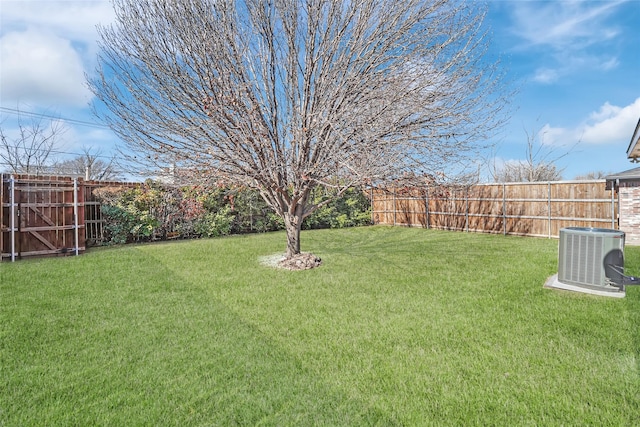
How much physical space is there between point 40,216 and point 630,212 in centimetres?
1506

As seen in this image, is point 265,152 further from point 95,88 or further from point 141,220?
point 141,220

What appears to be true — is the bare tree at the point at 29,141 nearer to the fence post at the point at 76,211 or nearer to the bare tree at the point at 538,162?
the fence post at the point at 76,211

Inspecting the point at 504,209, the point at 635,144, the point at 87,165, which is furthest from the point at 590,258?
the point at 87,165

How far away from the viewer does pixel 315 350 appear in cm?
291

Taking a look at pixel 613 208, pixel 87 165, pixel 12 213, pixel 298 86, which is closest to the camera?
pixel 298 86

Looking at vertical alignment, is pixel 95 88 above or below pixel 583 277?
above

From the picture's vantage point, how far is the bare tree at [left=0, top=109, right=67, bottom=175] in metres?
13.7

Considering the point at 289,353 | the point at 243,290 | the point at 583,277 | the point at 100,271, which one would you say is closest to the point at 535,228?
the point at 583,277

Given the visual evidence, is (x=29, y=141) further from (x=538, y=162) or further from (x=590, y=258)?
(x=538, y=162)

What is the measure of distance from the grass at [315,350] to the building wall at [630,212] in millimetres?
3827

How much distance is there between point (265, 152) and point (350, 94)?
1955 millimetres

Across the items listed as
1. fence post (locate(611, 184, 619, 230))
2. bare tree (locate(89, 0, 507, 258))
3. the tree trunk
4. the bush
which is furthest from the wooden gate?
fence post (locate(611, 184, 619, 230))

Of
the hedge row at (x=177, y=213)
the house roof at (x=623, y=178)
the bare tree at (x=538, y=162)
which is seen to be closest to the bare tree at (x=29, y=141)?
the hedge row at (x=177, y=213)

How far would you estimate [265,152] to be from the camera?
249 inches
